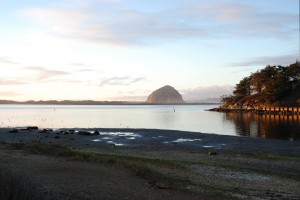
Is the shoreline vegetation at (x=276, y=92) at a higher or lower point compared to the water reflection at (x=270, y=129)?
higher

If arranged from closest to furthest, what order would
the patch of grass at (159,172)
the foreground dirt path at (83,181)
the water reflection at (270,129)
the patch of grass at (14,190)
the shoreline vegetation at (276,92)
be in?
the patch of grass at (14,190)
the foreground dirt path at (83,181)
the patch of grass at (159,172)
the water reflection at (270,129)
the shoreline vegetation at (276,92)

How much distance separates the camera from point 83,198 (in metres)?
12.9

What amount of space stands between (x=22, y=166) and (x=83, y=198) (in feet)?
22.8

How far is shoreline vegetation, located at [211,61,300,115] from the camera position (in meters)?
134

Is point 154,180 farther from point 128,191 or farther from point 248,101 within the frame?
point 248,101

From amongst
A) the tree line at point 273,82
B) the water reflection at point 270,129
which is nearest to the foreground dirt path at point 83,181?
the water reflection at point 270,129

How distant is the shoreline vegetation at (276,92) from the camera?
440 ft

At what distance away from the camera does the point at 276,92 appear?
138 m

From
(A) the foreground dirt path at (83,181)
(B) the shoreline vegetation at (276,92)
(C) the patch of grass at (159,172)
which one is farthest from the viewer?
(B) the shoreline vegetation at (276,92)

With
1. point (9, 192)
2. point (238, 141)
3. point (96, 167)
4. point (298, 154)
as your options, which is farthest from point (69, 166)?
point (238, 141)

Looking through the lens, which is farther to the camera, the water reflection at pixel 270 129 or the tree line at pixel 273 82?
the tree line at pixel 273 82

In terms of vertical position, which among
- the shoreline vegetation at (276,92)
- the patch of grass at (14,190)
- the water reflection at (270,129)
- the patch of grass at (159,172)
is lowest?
the water reflection at (270,129)

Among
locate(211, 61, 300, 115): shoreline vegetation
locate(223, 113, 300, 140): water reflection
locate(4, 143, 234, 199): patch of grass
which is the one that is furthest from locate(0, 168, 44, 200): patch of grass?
locate(211, 61, 300, 115): shoreline vegetation

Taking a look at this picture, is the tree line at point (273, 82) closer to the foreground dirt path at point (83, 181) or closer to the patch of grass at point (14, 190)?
the foreground dirt path at point (83, 181)
